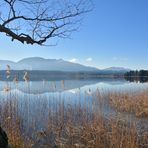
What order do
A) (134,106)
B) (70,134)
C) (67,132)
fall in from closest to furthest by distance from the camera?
Result: (70,134) < (67,132) < (134,106)

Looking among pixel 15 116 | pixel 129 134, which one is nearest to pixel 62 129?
pixel 15 116

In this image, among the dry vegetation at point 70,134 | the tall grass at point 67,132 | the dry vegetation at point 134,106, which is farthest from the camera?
the dry vegetation at point 134,106

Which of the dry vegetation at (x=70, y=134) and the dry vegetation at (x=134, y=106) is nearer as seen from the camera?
the dry vegetation at (x=70, y=134)

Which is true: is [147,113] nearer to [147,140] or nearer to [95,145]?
[147,140]

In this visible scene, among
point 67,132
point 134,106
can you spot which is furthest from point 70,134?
point 134,106

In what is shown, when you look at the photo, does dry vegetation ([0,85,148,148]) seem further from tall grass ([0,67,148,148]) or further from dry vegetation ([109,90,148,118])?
dry vegetation ([109,90,148,118])

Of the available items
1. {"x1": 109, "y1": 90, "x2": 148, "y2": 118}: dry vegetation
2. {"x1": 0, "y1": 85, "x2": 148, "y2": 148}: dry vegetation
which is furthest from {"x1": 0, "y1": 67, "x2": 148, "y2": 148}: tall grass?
{"x1": 109, "y1": 90, "x2": 148, "y2": 118}: dry vegetation

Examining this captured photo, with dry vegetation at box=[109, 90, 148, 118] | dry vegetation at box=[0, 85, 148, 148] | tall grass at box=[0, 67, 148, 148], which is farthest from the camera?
dry vegetation at box=[109, 90, 148, 118]

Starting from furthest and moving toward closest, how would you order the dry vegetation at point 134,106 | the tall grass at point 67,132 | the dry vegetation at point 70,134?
the dry vegetation at point 134,106 < the tall grass at point 67,132 < the dry vegetation at point 70,134

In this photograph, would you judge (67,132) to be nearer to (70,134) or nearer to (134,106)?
(70,134)

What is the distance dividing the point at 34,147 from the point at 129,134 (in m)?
2.66

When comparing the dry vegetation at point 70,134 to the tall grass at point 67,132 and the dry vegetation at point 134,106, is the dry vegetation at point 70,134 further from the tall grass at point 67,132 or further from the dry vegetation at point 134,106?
the dry vegetation at point 134,106

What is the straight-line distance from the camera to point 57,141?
945 cm

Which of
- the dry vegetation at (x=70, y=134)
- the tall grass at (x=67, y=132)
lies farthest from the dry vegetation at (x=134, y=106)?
the dry vegetation at (x=70, y=134)
